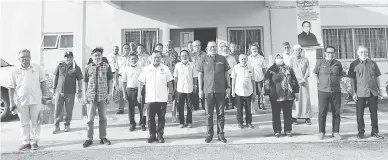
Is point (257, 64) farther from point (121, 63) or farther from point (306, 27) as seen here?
point (121, 63)

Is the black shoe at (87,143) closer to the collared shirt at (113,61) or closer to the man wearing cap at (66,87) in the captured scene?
the man wearing cap at (66,87)

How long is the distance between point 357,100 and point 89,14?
924 centimetres

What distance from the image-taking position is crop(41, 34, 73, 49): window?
10.8 m

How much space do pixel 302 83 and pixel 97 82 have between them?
180 inches

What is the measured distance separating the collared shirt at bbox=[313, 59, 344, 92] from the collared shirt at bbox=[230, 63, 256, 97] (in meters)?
1.44

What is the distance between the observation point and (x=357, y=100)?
572cm

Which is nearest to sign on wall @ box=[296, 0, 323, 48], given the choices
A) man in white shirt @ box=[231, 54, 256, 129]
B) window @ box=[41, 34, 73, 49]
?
man in white shirt @ box=[231, 54, 256, 129]

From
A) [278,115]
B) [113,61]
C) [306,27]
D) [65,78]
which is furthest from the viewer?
[306,27]

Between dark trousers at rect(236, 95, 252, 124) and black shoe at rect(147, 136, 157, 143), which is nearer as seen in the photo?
black shoe at rect(147, 136, 157, 143)

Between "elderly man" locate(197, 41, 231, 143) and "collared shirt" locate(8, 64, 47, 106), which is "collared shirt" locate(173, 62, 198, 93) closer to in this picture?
"elderly man" locate(197, 41, 231, 143)

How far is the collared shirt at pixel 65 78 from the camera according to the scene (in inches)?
256

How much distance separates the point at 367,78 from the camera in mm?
5574

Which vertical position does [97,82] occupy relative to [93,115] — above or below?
above

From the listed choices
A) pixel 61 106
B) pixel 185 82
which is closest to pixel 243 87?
pixel 185 82
